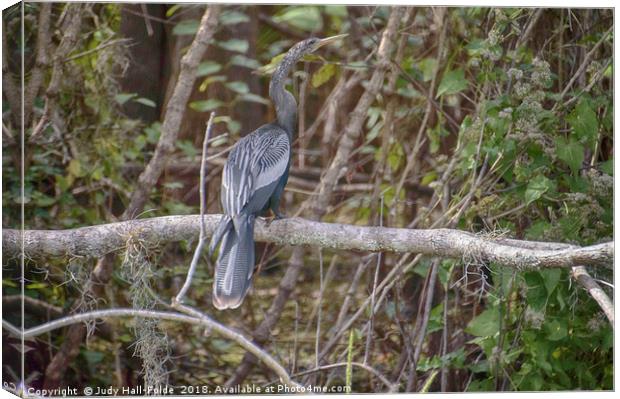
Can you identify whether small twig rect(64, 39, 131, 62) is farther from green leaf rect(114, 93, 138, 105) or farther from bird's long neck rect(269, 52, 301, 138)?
bird's long neck rect(269, 52, 301, 138)

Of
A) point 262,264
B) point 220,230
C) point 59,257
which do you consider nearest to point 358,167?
point 262,264

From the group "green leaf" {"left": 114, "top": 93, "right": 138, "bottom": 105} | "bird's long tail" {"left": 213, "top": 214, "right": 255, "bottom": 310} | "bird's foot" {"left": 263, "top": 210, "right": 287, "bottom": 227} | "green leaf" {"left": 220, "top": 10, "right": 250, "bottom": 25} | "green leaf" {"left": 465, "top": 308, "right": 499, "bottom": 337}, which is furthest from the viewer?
"green leaf" {"left": 220, "top": 10, "right": 250, "bottom": 25}

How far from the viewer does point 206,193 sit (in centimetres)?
411

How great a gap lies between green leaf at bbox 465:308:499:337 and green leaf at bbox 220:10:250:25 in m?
1.79

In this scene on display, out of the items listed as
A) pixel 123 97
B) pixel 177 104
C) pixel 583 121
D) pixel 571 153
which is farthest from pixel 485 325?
pixel 123 97

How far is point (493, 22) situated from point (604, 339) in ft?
4.83

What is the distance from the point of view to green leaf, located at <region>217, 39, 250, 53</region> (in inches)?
172

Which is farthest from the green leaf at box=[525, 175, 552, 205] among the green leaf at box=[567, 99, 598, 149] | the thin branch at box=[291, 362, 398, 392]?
the thin branch at box=[291, 362, 398, 392]

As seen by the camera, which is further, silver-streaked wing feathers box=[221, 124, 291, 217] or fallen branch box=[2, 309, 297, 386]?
silver-streaked wing feathers box=[221, 124, 291, 217]

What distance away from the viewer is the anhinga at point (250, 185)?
351 centimetres

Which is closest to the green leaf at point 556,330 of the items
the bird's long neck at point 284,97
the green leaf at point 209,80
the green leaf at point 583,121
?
the green leaf at point 583,121

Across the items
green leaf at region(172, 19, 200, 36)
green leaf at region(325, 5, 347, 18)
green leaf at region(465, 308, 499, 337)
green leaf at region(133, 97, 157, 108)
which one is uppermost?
green leaf at region(325, 5, 347, 18)

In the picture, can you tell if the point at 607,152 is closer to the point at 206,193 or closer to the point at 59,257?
the point at 206,193

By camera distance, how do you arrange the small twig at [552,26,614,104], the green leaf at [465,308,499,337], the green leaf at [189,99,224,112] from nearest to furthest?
the small twig at [552,26,614,104] < the green leaf at [465,308,499,337] < the green leaf at [189,99,224,112]
